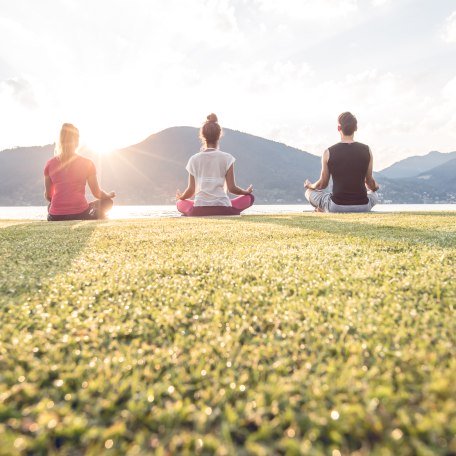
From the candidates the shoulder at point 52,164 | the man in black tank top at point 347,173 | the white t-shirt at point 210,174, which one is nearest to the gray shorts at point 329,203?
the man in black tank top at point 347,173

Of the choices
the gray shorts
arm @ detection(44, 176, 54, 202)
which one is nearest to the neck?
the gray shorts

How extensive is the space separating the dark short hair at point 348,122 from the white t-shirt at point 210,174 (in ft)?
10.2

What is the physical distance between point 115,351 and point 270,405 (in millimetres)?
671

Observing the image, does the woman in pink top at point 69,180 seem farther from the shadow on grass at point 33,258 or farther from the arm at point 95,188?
the shadow on grass at point 33,258

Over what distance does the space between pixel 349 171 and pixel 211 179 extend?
386 centimetres

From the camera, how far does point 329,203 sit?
10.9 metres

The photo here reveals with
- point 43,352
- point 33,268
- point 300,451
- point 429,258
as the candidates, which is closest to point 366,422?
point 300,451

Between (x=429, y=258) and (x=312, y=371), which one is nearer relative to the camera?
(x=312, y=371)

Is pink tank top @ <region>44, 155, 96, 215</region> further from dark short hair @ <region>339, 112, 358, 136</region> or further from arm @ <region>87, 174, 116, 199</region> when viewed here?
dark short hair @ <region>339, 112, 358, 136</region>

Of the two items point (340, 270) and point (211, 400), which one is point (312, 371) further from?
point (340, 270)

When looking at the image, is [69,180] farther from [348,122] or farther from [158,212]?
[158,212]

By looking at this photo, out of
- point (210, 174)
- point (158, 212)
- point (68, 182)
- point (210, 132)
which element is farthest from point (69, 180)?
point (158, 212)

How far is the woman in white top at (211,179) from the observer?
32.8ft

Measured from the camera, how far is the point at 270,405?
1056mm
